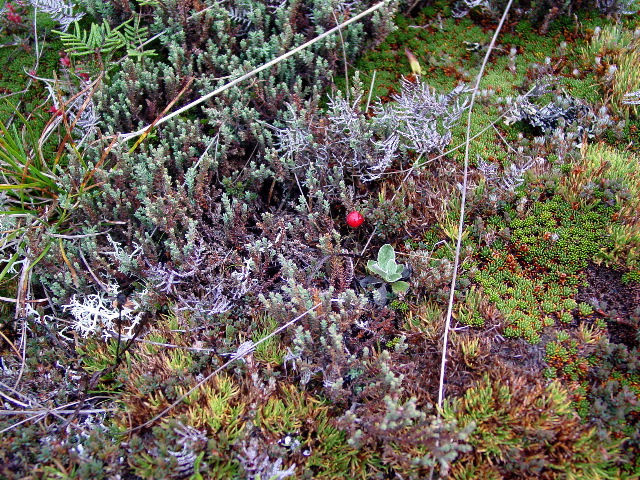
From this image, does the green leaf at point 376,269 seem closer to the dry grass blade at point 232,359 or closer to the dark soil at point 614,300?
the dry grass blade at point 232,359

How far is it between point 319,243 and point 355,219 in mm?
344

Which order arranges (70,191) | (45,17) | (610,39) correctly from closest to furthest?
(70,191)
(610,39)
(45,17)

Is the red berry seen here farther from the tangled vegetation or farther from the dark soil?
the dark soil

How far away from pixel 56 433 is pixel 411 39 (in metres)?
4.21

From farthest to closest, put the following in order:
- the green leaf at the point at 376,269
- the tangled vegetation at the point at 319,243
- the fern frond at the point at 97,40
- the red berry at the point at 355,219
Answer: the fern frond at the point at 97,40, the red berry at the point at 355,219, the green leaf at the point at 376,269, the tangled vegetation at the point at 319,243

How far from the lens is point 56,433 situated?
285 cm

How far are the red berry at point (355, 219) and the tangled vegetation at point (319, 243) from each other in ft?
0.05

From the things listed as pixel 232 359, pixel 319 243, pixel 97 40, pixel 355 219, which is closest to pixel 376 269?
pixel 355 219

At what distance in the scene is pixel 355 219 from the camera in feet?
11.1

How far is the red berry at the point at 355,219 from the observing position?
3396mm

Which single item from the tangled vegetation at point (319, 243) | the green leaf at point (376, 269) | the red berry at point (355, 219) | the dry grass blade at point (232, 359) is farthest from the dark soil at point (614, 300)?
the dry grass blade at point (232, 359)

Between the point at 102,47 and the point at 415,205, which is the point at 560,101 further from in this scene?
the point at 102,47

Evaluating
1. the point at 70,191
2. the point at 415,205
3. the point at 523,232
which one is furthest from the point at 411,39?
the point at 70,191

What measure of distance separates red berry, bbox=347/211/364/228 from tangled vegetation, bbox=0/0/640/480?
1 cm
